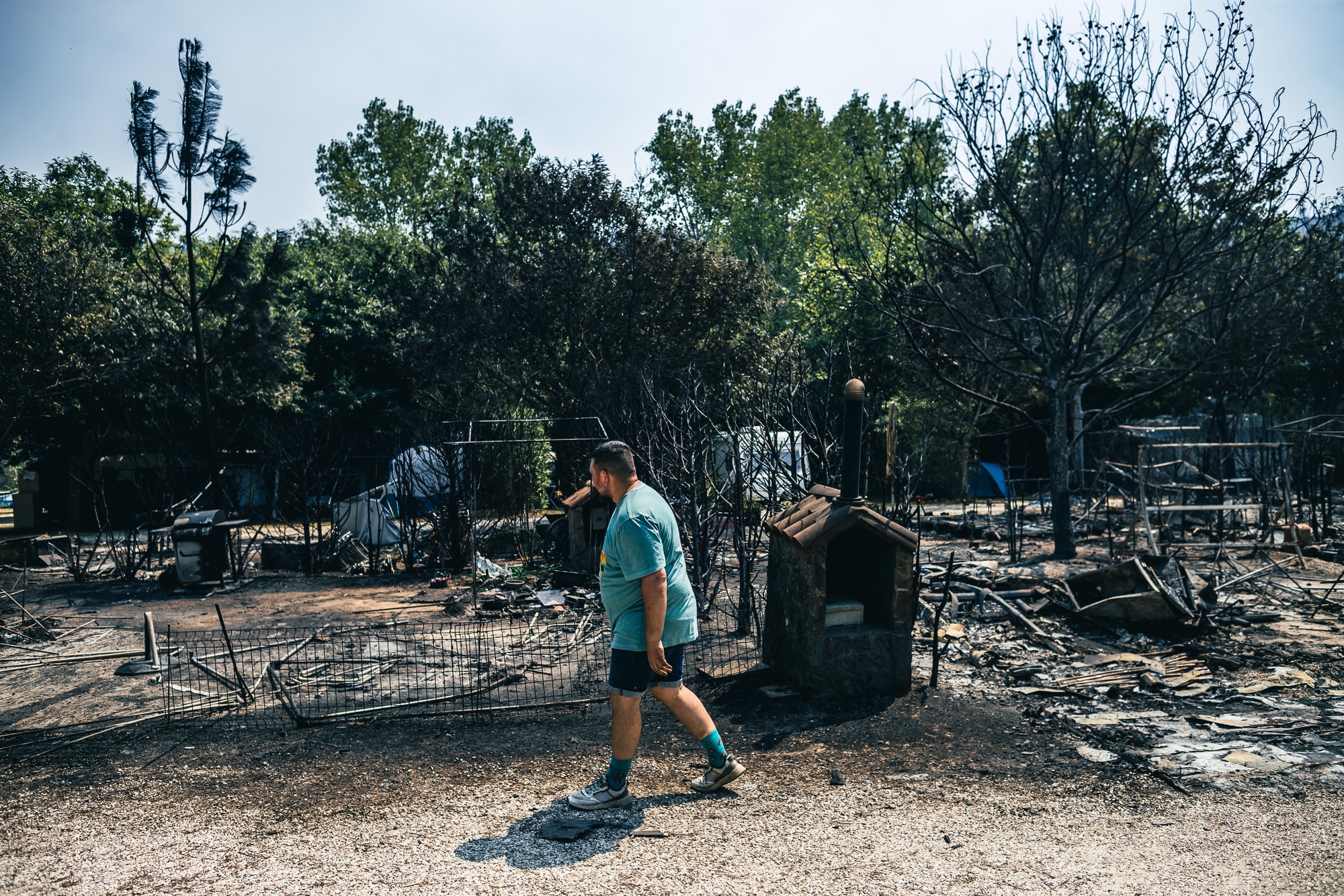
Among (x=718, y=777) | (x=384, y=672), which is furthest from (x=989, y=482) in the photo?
(x=718, y=777)

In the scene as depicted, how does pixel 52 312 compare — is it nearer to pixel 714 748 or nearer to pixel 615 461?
pixel 615 461

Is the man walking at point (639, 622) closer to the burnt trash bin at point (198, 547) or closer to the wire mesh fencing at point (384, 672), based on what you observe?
the wire mesh fencing at point (384, 672)

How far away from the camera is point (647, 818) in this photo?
4.13 meters

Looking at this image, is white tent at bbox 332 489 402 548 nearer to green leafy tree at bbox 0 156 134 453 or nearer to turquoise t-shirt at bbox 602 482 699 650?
green leafy tree at bbox 0 156 134 453

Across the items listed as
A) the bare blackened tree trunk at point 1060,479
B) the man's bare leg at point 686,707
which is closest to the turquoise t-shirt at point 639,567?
the man's bare leg at point 686,707

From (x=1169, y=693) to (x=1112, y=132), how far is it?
38.1 ft

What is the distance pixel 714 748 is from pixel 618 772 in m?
0.51

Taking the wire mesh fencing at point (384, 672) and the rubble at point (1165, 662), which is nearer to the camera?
the rubble at point (1165, 662)

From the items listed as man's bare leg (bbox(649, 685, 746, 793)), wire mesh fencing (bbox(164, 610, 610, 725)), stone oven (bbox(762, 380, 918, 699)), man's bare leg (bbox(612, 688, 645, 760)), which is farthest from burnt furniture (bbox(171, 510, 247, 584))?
man's bare leg (bbox(649, 685, 746, 793))

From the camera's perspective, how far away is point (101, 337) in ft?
60.9

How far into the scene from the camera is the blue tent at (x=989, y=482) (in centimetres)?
2531

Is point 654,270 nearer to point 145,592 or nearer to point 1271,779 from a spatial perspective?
point 145,592

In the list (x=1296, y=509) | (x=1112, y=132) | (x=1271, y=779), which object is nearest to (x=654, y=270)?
(x=1112, y=132)

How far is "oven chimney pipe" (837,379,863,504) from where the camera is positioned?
5961 mm
